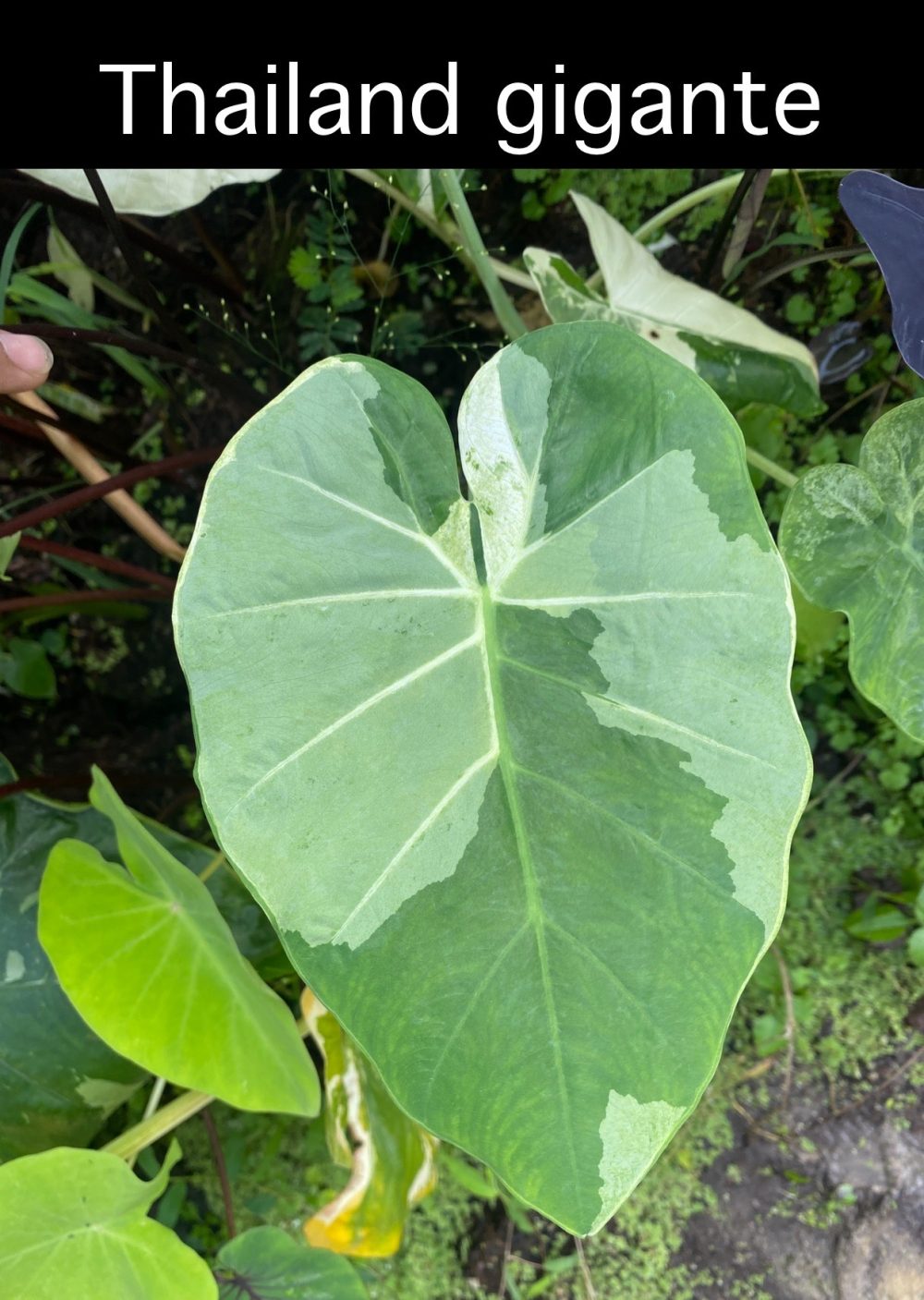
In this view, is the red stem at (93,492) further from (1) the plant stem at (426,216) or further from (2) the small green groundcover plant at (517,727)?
(2) the small green groundcover plant at (517,727)

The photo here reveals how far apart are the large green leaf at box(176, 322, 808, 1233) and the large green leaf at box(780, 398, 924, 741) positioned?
26 centimetres

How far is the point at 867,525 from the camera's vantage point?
849 mm

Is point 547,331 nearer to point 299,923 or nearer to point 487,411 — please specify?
point 487,411

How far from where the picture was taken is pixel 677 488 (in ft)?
2.08

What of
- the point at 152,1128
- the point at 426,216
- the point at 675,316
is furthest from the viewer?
the point at 426,216

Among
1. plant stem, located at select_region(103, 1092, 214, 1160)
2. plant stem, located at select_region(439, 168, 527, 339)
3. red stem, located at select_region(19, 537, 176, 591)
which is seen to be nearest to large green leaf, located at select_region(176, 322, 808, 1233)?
plant stem, located at select_region(439, 168, 527, 339)

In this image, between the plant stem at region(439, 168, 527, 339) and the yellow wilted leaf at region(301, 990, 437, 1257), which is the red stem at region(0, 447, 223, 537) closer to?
the plant stem at region(439, 168, 527, 339)

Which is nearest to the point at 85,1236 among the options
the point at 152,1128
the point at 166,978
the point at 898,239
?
the point at 152,1128

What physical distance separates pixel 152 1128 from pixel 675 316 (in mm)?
1065

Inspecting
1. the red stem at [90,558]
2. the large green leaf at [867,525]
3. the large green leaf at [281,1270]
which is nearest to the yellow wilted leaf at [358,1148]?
the large green leaf at [281,1270]

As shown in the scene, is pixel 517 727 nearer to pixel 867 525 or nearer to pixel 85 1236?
pixel 867 525

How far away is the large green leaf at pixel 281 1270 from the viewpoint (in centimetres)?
102

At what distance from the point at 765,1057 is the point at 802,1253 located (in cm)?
30

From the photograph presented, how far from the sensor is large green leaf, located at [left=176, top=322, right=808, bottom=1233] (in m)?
0.62
